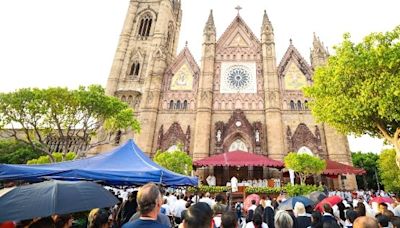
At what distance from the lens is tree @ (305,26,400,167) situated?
10109 mm

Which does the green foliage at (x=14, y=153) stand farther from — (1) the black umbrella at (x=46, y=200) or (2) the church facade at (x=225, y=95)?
(1) the black umbrella at (x=46, y=200)

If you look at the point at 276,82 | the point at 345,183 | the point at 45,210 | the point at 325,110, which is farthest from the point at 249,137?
the point at 45,210

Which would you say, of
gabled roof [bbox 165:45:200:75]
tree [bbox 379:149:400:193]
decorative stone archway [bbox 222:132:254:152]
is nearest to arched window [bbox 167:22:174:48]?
gabled roof [bbox 165:45:200:75]

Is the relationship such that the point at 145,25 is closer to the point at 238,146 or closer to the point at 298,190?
the point at 238,146

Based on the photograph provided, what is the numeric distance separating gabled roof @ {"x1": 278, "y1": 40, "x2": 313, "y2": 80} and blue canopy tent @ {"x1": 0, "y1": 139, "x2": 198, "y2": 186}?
23575 mm

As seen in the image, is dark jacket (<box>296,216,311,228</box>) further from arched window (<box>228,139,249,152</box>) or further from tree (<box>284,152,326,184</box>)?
arched window (<box>228,139,249,152</box>)

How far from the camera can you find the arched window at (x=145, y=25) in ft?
111

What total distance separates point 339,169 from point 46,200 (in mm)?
22536

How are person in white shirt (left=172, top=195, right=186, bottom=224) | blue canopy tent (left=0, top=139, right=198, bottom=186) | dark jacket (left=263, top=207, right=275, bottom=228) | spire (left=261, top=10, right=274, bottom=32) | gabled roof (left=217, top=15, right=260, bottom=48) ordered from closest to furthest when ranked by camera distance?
blue canopy tent (left=0, top=139, right=198, bottom=186) < dark jacket (left=263, top=207, right=275, bottom=228) < person in white shirt (left=172, top=195, right=186, bottom=224) < spire (left=261, top=10, right=274, bottom=32) < gabled roof (left=217, top=15, right=260, bottom=48)

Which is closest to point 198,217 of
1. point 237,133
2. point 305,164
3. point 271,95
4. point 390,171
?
point 305,164

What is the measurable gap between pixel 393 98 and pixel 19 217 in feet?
41.2

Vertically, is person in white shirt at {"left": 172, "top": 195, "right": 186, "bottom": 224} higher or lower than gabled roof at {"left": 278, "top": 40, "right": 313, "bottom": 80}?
lower

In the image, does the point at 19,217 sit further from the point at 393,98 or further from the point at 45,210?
the point at 393,98

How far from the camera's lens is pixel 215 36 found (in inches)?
1198
